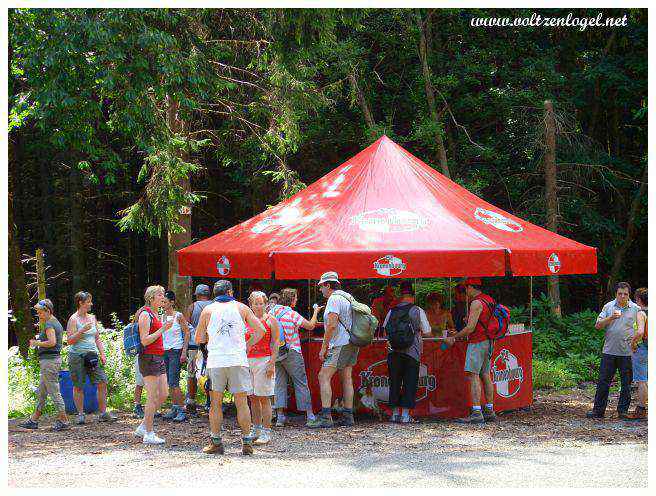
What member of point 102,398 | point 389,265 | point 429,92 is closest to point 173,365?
point 102,398

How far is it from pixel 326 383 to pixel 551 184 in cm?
1176

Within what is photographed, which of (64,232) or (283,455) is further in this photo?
(64,232)

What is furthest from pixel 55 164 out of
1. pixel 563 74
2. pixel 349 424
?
pixel 349 424

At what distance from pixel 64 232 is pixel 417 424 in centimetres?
1800

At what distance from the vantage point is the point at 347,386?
36.6 feet

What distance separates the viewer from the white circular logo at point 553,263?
12.1 m

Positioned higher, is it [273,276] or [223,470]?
[273,276]

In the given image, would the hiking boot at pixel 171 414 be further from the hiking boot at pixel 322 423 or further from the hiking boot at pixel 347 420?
the hiking boot at pixel 347 420

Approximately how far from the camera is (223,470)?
323 inches

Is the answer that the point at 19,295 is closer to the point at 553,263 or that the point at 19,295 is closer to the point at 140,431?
the point at 140,431

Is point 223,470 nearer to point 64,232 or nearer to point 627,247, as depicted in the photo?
point 627,247

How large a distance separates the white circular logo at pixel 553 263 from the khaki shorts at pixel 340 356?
302 cm

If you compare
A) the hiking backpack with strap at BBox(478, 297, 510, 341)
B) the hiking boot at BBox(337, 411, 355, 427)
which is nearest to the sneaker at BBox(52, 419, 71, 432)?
the hiking boot at BBox(337, 411, 355, 427)
